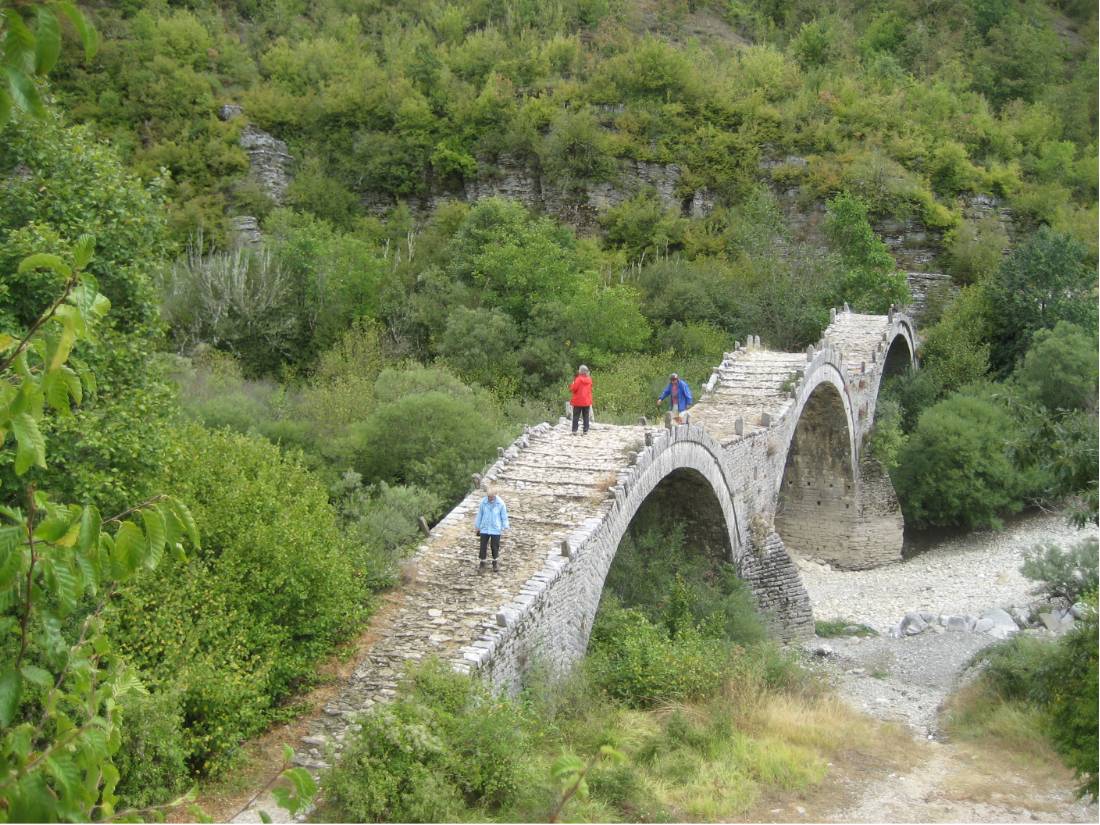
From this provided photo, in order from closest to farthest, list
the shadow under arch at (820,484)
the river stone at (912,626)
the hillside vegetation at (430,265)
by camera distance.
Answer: the hillside vegetation at (430,265) → the river stone at (912,626) → the shadow under arch at (820,484)

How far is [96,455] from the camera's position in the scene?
11.9 metres

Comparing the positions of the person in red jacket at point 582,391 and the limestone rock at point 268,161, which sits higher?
the limestone rock at point 268,161

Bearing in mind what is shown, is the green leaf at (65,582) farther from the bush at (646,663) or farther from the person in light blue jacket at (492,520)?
the bush at (646,663)

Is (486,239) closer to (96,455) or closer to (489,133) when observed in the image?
(489,133)

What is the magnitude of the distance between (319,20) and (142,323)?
47221mm

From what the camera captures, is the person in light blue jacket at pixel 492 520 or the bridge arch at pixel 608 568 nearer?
the bridge arch at pixel 608 568

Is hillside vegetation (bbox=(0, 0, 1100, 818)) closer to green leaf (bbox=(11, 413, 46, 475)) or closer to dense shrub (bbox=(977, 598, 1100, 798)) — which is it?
green leaf (bbox=(11, 413, 46, 475))

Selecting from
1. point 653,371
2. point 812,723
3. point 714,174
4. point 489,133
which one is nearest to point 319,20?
point 489,133

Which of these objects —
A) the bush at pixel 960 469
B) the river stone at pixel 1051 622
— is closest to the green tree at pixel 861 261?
the bush at pixel 960 469

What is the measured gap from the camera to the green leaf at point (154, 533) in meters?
3.65

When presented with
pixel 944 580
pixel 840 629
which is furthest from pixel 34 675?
pixel 944 580

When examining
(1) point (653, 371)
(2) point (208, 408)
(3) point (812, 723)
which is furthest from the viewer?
(1) point (653, 371)

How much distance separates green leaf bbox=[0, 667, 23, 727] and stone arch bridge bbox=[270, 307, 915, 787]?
723cm

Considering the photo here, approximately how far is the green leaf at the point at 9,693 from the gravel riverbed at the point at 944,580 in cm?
2257
